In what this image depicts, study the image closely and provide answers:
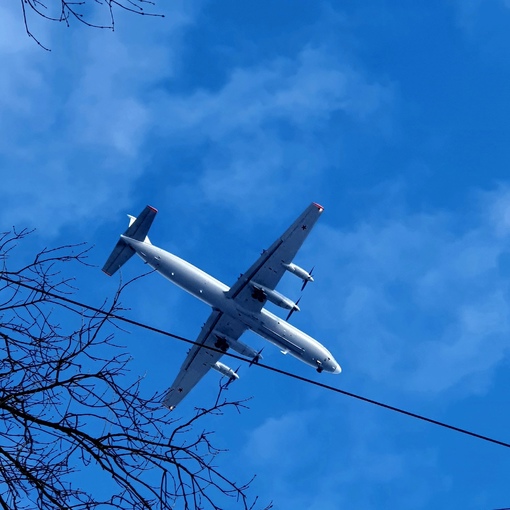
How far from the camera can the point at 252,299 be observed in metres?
41.4

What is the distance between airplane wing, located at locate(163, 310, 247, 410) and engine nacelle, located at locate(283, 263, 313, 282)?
15.9 feet

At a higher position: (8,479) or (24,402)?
(24,402)

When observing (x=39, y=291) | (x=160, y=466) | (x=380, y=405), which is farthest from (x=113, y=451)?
(x=380, y=405)

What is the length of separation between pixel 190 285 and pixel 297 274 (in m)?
5.50

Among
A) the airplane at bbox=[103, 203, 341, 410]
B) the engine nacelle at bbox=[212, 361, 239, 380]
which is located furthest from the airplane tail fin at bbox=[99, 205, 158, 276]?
the engine nacelle at bbox=[212, 361, 239, 380]

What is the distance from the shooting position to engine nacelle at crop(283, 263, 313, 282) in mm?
39688

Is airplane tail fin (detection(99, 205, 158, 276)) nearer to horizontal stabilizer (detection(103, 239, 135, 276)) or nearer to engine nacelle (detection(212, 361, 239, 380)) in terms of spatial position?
horizontal stabilizer (detection(103, 239, 135, 276))

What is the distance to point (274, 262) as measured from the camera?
40.2 meters

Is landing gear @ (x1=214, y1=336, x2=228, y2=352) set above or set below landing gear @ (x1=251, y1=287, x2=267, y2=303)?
below

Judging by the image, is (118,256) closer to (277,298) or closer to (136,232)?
(136,232)

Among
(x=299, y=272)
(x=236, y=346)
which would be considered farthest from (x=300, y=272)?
(x=236, y=346)

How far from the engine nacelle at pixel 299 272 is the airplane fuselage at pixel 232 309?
294 centimetres

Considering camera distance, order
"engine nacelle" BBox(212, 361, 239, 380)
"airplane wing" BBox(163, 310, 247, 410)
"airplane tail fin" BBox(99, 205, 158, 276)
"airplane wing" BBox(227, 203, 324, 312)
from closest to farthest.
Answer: "airplane wing" BBox(227, 203, 324, 312) → "airplane tail fin" BBox(99, 205, 158, 276) → "airplane wing" BBox(163, 310, 247, 410) → "engine nacelle" BBox(212, 361, 239, 380)

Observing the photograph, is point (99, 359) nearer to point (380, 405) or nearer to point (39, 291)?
point (39, 291)
